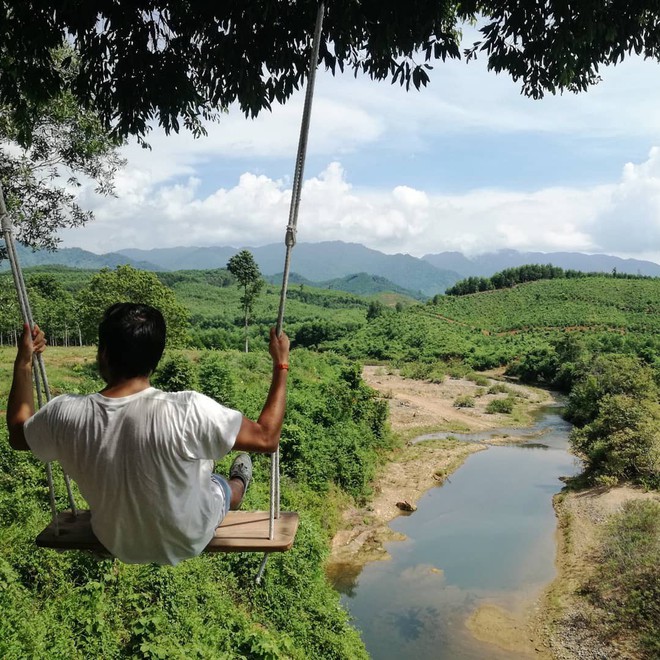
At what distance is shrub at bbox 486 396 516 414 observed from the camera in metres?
29.3

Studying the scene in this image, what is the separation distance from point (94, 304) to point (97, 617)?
18.4 meters

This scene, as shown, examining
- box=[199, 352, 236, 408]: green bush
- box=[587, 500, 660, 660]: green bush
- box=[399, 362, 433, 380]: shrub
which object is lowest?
box=[399, 362, 433, 380]: shrub

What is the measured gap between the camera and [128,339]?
191 centimetres

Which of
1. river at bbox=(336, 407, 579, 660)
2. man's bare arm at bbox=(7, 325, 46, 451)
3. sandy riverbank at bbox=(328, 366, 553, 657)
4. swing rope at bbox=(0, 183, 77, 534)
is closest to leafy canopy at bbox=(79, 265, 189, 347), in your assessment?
sandy riverbank at bbox=(328, 366, 553, 657)

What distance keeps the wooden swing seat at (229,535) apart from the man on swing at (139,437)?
395 millimetres

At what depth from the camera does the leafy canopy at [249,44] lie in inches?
127

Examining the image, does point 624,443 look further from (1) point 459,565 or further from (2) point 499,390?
(2) point 499,390

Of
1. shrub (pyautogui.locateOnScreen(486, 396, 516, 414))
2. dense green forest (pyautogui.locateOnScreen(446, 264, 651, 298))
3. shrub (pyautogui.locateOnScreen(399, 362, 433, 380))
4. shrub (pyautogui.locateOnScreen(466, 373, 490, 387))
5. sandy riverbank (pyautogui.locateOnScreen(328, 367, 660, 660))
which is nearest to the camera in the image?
sandy riverbank (pyautogui.locateOnScreen(328, 367, 660, 660))

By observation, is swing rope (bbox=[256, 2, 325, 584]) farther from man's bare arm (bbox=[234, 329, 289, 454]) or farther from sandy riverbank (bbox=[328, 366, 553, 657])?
sandy riverbank (bbox=[328, 366, 553, 657])

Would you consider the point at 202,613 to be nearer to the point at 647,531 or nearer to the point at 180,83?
the point at 180,83

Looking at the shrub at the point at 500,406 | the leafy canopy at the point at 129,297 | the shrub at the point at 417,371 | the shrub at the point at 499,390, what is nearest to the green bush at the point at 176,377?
the leafy canopy at the point at 129,297

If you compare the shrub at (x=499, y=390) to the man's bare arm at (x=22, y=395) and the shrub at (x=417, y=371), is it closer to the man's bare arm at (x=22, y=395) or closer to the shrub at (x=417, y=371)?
the shrub at (x=417, y=371)

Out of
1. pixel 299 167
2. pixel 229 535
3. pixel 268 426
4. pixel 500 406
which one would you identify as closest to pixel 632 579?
pixel 229 535

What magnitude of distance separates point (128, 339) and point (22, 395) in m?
0.64
